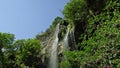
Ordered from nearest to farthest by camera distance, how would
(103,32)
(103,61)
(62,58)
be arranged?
(103,61)
(103,32)
(62,58)

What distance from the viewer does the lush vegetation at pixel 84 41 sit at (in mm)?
12759

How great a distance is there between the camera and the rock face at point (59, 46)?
29.6 meters

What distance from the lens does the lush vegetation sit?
41.9ft

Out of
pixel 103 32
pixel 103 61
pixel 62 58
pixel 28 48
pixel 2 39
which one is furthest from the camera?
pixel 2 39

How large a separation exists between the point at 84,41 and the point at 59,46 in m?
15.2

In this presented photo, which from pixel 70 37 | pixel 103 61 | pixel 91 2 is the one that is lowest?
pixel 103 61

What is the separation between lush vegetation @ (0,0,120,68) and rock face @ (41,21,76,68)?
287mm

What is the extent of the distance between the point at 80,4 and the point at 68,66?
970 centimetres

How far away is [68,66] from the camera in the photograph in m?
23.3

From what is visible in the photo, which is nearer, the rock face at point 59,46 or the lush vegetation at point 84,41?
the lush vegetation at point 84,41

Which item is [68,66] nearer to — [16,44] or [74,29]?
[74,29]

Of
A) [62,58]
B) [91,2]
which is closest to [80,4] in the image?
[91,2]

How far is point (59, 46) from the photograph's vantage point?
100ft

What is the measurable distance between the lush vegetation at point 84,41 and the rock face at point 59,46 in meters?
0.29
